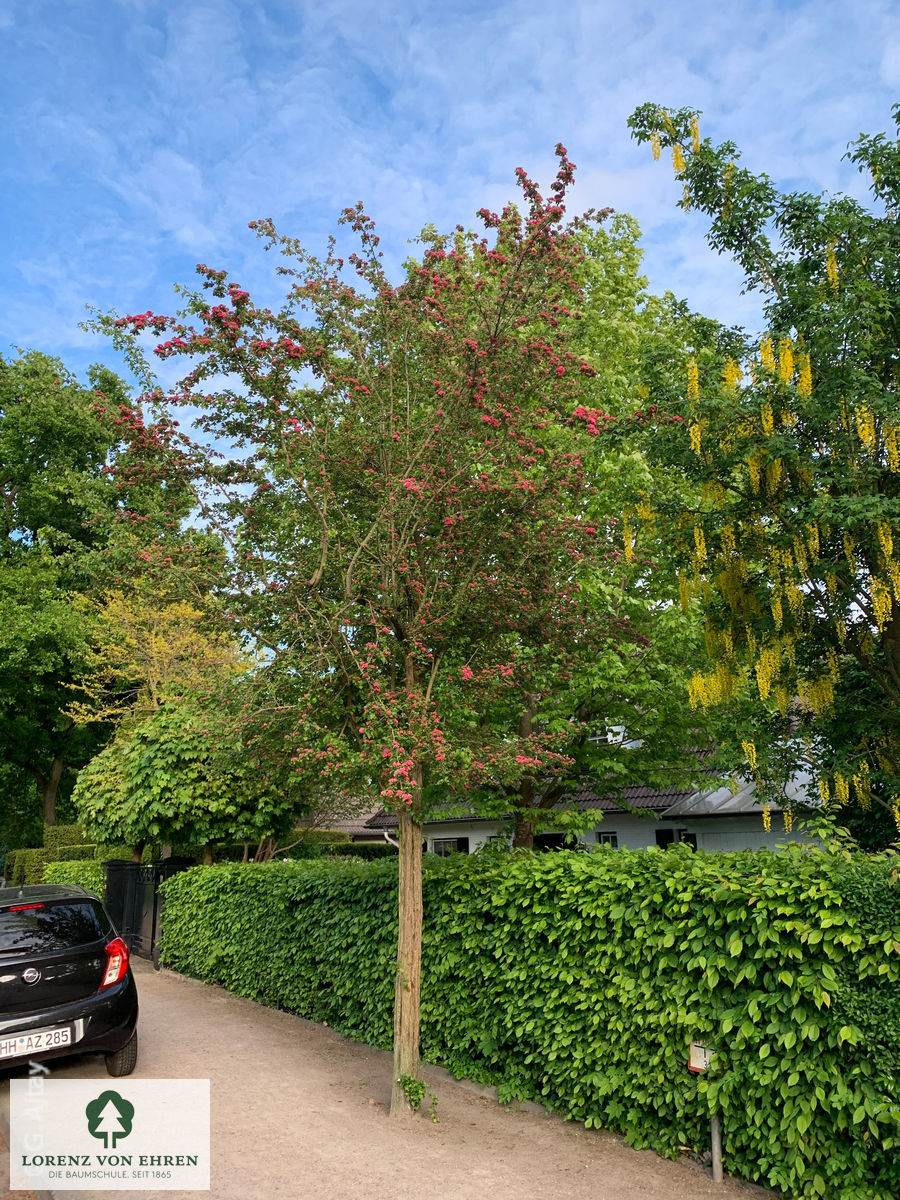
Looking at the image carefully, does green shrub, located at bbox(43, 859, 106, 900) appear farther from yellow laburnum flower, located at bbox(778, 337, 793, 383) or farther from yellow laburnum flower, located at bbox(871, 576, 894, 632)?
yellow laburnum flower, located at bbox(778, 337, 793, 383)

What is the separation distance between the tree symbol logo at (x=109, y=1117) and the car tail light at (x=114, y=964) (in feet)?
2.89

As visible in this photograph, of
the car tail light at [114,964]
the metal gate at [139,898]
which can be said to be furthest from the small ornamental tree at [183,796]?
the car tail light at [114,964]

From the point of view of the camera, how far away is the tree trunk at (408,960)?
7184 millimetres

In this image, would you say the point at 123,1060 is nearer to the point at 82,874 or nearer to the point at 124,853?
the point at 124,853

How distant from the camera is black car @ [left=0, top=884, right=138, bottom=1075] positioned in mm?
7117

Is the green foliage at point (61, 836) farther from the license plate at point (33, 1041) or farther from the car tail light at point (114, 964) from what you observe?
the license plate at point (33, 1041)

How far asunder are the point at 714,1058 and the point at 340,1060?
4705mm

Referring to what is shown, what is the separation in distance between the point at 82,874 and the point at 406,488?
1864 centimetres

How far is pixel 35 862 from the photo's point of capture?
3175 cm

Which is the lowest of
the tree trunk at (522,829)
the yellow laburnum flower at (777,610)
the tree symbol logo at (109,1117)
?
the tree symbol logo at (109,1117)

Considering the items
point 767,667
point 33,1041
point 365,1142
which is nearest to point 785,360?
point 767,667

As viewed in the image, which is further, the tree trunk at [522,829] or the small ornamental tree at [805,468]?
the tree trunk at [522,829]

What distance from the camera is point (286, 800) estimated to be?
15898 mm

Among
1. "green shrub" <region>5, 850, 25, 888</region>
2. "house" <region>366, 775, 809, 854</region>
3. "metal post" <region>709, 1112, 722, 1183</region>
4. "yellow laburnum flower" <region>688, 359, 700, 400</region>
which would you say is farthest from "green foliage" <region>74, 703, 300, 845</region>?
"green shrub" <region>5, 850, 25, 888</region>
